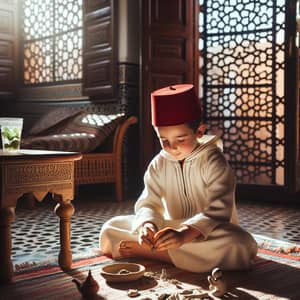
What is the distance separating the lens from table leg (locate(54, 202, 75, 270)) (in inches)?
92.4

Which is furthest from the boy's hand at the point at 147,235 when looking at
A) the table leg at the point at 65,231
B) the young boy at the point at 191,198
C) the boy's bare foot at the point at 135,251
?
the table leg at the point at 65,231

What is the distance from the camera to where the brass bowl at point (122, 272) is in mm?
2090

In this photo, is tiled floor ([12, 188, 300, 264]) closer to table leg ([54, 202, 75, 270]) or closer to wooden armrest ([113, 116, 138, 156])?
table leg ([54, 202, 75, 270])

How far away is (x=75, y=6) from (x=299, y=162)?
341 cm

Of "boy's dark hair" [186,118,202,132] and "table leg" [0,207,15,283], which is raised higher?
"boy's dark hair" [186,118,202,132]

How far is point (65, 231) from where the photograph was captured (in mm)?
2355

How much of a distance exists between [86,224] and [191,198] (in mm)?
1413

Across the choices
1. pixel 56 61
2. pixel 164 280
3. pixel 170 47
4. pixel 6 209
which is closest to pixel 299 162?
pixel 170 47

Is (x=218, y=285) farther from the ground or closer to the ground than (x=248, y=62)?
closer to the ground

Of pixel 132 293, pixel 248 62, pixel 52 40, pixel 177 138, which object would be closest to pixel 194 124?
pixel 177 138

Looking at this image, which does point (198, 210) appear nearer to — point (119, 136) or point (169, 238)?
point (169, 238)

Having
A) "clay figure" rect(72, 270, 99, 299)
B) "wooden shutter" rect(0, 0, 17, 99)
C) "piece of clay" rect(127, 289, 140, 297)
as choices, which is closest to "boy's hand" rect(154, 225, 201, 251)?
"piece of clay" rect(127, 289, 140, 297)

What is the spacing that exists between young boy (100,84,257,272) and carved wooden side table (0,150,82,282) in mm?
338

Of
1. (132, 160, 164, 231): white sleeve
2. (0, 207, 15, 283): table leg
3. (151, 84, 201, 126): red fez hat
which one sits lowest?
(0, 207, 15, 283): table leg
